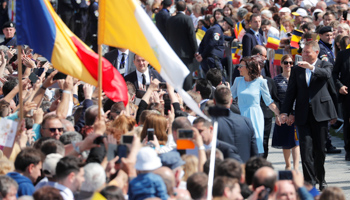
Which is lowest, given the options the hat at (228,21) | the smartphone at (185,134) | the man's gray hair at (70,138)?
the man's gray hair at (70,138)

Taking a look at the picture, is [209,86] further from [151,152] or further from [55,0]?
[55,0]

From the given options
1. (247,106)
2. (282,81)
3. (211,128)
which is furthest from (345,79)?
(211,128)

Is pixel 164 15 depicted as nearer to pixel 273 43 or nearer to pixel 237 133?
pixel 273 43

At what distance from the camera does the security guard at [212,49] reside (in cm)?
1792

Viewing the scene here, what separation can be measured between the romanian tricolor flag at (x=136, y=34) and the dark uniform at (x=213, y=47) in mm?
9015

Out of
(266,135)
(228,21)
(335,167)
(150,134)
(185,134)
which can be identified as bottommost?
(335,167)

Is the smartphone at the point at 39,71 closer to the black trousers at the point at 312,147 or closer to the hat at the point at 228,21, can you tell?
the black trousers at the point at 312,147

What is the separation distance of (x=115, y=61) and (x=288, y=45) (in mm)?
4685

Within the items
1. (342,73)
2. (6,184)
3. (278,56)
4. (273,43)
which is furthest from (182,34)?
(6,184)

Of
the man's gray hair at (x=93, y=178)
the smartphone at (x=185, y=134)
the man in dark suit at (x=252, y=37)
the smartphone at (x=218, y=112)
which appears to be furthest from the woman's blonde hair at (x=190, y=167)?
the man in dark suit at (x=252, y=37)

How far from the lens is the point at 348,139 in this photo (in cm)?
1361

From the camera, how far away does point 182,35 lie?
18.0 meters

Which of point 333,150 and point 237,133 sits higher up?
point 237,133

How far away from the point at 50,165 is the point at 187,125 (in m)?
1.74
